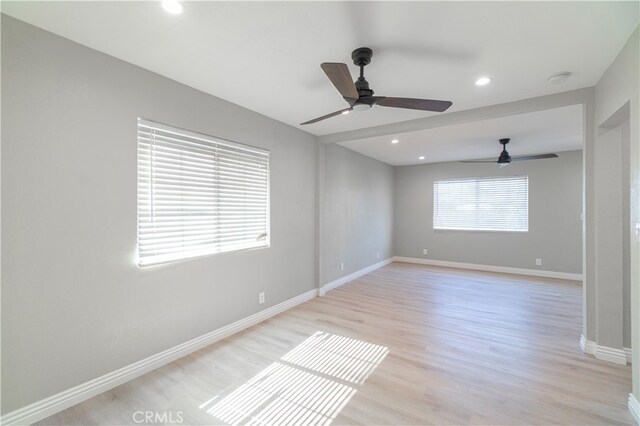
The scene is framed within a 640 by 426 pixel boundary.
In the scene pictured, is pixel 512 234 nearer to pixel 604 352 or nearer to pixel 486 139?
pixel 486 139

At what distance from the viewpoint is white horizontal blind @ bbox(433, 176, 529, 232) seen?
19.5ft

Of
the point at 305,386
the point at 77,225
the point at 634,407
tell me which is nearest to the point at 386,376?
the point at 305,386

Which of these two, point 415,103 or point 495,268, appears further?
point 495,268

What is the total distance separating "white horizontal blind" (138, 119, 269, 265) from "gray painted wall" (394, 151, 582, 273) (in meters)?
4.79

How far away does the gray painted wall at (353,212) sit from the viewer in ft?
15.4

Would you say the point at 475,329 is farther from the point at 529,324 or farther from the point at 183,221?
the point at 183,221

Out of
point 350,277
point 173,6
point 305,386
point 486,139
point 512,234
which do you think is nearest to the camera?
point 173,6

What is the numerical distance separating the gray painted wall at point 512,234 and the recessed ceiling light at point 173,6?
20.9 feet

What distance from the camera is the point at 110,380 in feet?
6.82

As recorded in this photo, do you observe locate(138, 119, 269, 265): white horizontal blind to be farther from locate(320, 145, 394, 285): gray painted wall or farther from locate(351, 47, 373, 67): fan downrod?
locate(351, 47, 373, 67): fan downrod

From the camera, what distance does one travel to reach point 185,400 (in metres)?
1.97

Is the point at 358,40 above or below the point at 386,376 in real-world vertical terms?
above

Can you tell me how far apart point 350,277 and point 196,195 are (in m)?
3.55

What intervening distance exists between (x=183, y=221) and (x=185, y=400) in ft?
4.78
